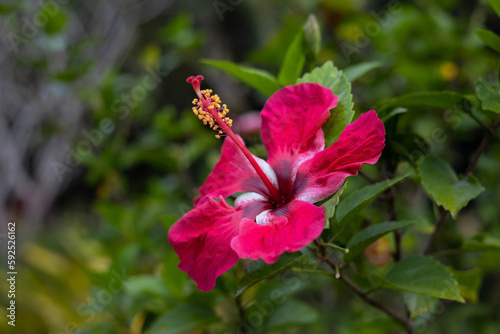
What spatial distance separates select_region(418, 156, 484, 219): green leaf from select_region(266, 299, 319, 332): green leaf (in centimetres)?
41

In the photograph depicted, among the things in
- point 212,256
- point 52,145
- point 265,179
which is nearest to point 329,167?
point 265,179

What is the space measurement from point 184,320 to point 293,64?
0.55 meters

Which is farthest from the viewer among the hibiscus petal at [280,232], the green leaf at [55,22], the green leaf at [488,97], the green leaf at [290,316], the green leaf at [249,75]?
the green leaf at [55,22]

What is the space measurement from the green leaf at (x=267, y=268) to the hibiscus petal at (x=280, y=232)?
4cm

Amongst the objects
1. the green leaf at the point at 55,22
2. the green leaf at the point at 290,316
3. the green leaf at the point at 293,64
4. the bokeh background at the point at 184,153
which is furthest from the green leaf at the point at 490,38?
the green leaf at the point at 55,22

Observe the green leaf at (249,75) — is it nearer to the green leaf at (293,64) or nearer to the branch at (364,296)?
the green leaf at (293,64)

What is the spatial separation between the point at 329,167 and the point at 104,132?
1250mm

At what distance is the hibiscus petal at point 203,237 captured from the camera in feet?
1.98

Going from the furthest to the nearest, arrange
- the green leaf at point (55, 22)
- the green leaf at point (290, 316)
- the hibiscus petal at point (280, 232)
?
the green leaf at point (55, 22), the green leaf at point (290, 316), the hibiscus petal at point (280, 232)

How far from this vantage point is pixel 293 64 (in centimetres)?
82

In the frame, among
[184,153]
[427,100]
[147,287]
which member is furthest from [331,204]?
[184,153]

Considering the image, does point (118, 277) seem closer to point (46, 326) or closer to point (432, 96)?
point (432, 96)

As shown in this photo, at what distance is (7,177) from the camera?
3145 millimetres
